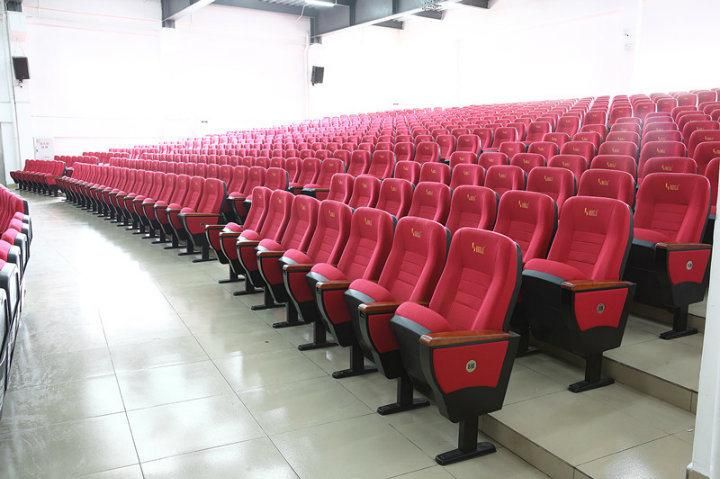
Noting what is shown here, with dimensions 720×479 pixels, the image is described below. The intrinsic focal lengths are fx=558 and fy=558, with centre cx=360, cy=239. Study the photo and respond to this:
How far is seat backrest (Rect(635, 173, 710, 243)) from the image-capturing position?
2.63m

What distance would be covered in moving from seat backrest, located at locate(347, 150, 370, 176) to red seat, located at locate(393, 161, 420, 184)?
0.91m

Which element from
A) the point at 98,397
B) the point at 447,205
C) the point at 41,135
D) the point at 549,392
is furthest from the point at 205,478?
the point at 41,135

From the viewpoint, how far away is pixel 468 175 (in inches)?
153

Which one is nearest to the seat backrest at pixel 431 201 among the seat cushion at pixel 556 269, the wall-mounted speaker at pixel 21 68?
the seat cushion at pixel 556 269

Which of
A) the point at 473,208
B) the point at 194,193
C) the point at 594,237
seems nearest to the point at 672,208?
the point at 594,237

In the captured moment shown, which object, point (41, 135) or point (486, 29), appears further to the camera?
point (486, 29)

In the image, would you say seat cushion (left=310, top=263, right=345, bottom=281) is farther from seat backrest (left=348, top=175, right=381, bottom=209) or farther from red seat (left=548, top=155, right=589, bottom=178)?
red seat (left=548, top=155, right=589, bottom=178)

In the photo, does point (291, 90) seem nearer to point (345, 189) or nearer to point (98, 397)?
point (345, 189)

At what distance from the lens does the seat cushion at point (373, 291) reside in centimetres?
223

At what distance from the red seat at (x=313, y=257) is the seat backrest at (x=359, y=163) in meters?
2.48

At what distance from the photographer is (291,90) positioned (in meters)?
17.7

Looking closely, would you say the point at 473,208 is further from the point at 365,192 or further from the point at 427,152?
the point at 427,152

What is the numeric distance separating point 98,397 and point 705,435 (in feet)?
7.28

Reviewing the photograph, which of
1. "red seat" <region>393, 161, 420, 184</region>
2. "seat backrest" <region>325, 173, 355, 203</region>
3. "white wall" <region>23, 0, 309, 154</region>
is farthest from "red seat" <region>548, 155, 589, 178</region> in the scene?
"white wall" <region>23, 0, 309, 154</region>
